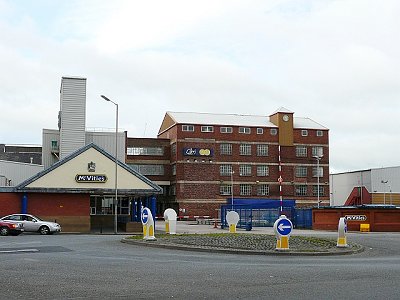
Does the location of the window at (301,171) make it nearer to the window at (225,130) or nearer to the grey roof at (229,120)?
the grey roof at (229,120)

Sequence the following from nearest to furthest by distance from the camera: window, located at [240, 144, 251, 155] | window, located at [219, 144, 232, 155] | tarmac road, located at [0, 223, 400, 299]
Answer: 1. tarmac road, located at [0, 223, 400, 299]
2. window, located at [219, 144, 232, 155]
3. window, located at [240, 144, 251, 155]

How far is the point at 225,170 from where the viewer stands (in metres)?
91.9

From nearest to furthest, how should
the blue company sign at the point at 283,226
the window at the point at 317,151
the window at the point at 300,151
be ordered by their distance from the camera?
Answer: the blue company sign at the point at 283,226 → the window at the point at 300,151 → the window at the point at 317,151

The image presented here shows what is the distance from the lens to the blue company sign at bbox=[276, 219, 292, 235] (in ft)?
72.9

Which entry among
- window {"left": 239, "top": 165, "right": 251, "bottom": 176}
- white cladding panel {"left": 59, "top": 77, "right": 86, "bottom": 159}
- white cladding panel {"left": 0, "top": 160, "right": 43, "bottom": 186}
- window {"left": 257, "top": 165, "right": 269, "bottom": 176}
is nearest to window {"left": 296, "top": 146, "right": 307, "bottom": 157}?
window {"left": 257, "top": 165, "right": 269, "bottom": 176}

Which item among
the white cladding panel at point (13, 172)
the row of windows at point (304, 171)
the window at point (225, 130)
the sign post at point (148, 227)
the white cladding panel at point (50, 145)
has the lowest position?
the sign post at point (148, 227)

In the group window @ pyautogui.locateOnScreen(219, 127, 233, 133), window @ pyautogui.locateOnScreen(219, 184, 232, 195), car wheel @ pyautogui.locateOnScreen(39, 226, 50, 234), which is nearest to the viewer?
car wheel @ pyautogui.locateOnScreen(39, 226, 50, 234)

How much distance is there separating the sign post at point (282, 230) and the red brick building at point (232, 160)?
216 feet

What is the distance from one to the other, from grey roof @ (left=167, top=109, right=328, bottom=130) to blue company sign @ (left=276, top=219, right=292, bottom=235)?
227 ft

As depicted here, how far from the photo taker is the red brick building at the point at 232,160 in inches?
3541

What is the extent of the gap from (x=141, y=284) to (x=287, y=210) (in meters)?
43.4

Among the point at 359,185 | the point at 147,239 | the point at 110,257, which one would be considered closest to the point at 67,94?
the point at 147,239

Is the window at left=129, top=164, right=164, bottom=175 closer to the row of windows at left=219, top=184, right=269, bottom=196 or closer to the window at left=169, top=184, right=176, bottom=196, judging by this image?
the window at left=169, top=184, right=176, bottom=196

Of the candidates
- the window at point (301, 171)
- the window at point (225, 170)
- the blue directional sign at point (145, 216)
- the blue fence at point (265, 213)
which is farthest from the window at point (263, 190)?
→ the blue directional sign at point (145, 216)
